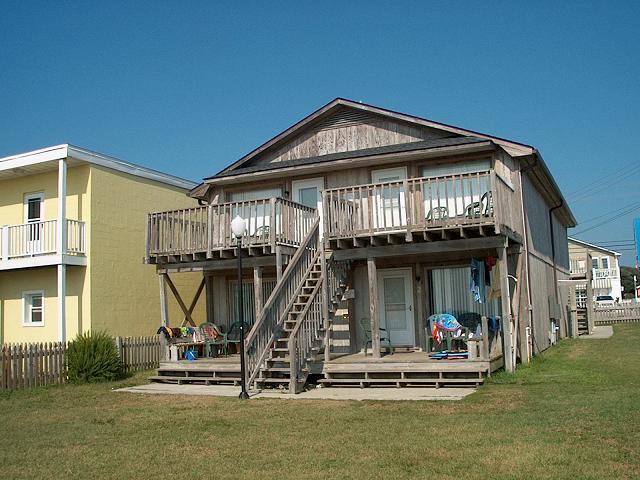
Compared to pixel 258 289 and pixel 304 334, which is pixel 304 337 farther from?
pixel 258 289

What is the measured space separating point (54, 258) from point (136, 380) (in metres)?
4.92

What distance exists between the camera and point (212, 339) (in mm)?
18484

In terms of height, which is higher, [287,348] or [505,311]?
[505,311]

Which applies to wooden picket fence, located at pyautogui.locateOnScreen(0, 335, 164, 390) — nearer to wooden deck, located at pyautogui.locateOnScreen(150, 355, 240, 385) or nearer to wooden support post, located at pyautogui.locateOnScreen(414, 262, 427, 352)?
wooden deck, located at pyautogui.locateOnScreen(150, 355, 240, 385)

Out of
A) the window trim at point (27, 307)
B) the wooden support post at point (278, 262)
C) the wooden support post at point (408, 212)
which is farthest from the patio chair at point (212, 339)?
the window trim at point (27, 307)

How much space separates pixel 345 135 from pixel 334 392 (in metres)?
8.15

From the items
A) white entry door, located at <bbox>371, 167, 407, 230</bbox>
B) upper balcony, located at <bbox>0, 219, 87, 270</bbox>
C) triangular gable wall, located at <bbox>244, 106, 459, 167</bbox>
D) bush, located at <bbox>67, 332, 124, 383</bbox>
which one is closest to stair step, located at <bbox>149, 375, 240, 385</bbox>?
bush, located at <bbox>67, 332, 124, 383</bbox>

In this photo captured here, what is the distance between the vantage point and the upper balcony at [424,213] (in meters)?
14.3

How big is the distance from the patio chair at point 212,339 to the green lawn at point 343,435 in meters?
4.51

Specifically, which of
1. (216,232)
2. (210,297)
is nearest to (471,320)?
(216,232)

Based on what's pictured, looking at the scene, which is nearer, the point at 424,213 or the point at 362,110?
the point at 424,213

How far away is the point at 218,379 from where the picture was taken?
52.5 feet

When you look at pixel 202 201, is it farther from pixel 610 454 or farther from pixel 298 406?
pixel 610 454

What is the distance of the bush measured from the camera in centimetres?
1692
